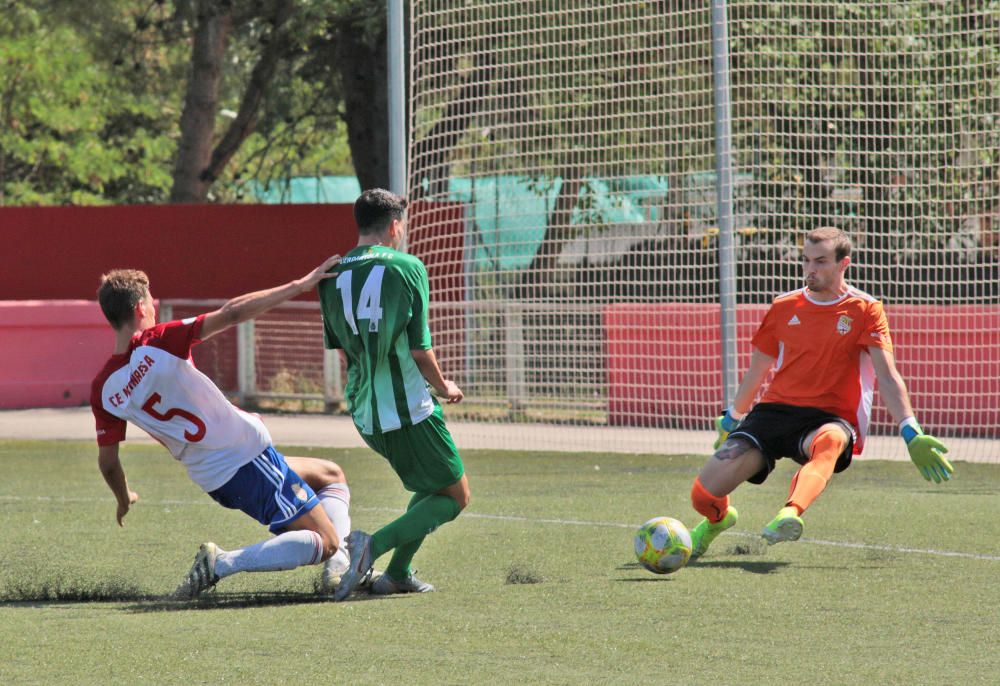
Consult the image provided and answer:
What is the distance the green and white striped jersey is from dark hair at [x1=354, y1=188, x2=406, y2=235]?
3.7 inches

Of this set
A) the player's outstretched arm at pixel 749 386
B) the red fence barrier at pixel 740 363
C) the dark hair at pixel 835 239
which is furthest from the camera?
the red fence barrier at pixel 740 363

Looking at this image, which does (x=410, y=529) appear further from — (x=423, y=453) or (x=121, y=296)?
(x=121, y=296)

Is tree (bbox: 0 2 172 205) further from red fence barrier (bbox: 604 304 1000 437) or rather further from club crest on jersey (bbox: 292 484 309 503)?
club crest on jersey (bbox: 292 484 309 503)

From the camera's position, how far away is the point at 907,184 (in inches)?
562

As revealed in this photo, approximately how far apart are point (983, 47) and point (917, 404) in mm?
3698

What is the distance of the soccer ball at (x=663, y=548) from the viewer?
279 inches

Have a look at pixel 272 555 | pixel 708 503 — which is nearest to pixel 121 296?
pixel 272 555

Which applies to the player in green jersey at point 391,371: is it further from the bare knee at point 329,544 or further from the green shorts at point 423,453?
the bare knee at point 329,544

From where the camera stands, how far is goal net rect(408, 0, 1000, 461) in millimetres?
14375

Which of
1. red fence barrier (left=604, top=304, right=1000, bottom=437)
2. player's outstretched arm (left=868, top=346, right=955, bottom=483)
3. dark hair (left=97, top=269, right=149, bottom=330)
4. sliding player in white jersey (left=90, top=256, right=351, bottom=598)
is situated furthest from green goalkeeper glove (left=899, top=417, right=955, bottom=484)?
red fence barrier (left=604, top=304, right=1000, bottom=437)

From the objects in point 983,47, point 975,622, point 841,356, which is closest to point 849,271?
point 983,47

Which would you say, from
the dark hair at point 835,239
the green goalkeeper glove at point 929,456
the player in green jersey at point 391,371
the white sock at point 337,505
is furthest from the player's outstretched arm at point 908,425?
the white sock at point 337,505

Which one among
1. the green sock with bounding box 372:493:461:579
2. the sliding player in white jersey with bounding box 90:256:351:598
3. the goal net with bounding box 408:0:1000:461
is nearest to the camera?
the sliding player in white jersey with bounding box 90:256:351:598

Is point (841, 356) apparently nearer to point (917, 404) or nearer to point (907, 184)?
point (907, 184)
